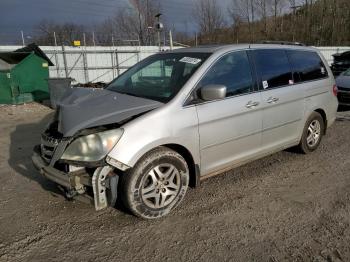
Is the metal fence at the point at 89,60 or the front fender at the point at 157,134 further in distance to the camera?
the metal fence at the point at 89,60

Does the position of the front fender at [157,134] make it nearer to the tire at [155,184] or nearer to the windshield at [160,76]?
the tire at [155,184]

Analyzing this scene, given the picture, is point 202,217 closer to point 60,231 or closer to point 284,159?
point 60,231

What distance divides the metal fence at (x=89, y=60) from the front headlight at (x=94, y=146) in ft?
47.3

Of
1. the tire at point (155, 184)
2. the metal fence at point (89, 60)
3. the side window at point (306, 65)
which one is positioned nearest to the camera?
the tire at point (155, 184)

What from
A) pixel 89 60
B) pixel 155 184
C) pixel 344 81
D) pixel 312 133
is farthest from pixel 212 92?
pixel 89 60

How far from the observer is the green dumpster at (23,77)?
11586 millimetres

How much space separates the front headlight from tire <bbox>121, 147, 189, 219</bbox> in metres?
0.32

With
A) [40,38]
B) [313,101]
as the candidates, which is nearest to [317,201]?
[313,101]

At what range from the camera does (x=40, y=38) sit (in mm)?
26828

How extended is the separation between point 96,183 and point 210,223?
3.92ft

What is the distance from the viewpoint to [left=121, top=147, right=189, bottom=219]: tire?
3.25 meters

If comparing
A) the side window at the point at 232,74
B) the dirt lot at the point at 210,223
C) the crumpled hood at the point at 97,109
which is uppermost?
the side window at the point at 232,74

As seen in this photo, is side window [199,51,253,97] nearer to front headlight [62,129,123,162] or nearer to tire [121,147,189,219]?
tire [121,147,189,219]

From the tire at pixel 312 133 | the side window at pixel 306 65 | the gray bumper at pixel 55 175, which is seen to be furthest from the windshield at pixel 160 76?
the tire at pixel 312 133
